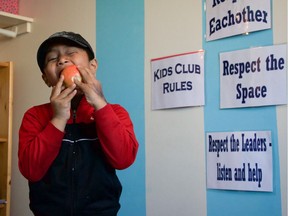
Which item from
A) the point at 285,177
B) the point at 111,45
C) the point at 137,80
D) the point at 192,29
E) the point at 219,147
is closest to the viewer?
the point at 285,177

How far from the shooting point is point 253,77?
1350mm

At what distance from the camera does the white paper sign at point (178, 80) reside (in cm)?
149

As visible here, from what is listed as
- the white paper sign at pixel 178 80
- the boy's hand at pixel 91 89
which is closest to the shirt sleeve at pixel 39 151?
the boy's hand at pixel 91 89

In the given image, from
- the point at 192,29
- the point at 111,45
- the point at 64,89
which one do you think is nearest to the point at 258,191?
the point at 192,29

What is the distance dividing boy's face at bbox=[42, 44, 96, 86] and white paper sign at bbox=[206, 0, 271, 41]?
56 centimetres

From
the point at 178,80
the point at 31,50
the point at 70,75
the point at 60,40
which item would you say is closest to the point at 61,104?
the point at 70,75

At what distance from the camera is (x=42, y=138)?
93 centimetres

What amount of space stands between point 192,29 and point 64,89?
2.30 ft

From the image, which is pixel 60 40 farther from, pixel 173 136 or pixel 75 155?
pixel 173 136

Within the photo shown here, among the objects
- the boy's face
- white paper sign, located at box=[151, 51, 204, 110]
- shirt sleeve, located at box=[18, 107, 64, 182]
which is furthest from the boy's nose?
white paper sign, located at box=[151, 51, 204, 110]

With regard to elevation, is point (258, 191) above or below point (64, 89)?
below

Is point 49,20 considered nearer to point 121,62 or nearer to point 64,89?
point 121,62

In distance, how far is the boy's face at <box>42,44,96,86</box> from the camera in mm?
1036

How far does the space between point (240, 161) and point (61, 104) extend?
69cm
